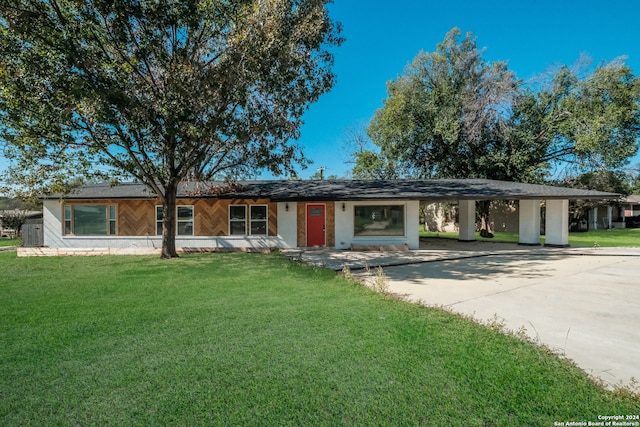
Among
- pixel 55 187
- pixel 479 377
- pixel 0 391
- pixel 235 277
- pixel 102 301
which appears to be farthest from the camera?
pixel 55 187

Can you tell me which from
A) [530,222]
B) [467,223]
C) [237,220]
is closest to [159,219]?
[237,220]

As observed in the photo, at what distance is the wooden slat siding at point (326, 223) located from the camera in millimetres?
14211

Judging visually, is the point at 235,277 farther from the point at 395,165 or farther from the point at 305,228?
the point at 395,165

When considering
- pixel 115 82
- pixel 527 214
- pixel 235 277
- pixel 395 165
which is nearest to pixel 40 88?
pixel 115 82

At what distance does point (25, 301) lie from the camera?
577 centimetres

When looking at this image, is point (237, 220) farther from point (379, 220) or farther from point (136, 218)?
point (379, 220)

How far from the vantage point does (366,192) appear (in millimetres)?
14016

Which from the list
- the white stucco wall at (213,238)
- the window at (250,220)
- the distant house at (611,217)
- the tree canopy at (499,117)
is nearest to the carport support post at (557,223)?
the white stucco wall at (213,238)

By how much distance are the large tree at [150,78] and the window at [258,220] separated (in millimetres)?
3653

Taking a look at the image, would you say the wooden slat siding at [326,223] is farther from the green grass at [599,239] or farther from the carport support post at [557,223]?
the green grass at [599,239]

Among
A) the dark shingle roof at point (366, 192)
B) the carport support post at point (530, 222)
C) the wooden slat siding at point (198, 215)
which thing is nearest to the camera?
the dark shingle roof at point (366, 192)

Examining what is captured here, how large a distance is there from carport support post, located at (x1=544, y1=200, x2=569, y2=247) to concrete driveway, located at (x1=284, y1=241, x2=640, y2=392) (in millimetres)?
2231

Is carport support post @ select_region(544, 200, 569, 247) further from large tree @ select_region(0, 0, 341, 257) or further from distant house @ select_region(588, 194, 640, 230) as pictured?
distant house @ select_region(588, 194, 640, 230)

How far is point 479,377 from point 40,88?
38.3ft
